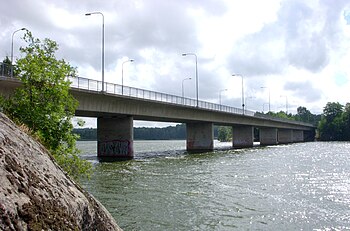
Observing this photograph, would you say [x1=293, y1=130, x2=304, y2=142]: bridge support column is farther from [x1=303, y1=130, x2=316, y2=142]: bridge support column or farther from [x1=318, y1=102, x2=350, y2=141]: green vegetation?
[x1=303, y1=130, x2=316, y2=142]: bridge support column

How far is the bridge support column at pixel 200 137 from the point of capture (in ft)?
260

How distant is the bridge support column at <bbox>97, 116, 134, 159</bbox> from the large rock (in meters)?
47.0

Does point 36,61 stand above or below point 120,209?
above

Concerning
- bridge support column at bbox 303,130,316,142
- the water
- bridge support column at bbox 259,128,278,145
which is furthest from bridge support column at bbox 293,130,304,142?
the water

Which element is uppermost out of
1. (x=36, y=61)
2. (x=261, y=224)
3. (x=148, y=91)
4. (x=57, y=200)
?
(x=148, y=91)

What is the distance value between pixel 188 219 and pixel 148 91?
37869 millimetres

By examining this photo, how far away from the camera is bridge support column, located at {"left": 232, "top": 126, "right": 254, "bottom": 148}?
105725mm

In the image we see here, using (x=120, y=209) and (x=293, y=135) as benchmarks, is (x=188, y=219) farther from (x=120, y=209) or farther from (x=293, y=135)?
(x=293, y=135)

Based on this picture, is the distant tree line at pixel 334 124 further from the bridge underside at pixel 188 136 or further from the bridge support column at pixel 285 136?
the bridge underside at pixel 188 136

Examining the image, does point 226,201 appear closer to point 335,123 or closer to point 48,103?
point 48,103

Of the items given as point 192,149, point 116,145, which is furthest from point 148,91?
point 192,149

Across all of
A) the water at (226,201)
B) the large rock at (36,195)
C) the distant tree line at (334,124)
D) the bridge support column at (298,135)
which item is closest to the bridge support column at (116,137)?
the water at (226,201)

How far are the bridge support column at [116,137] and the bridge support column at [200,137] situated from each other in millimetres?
28469

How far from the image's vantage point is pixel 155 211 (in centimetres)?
1555
